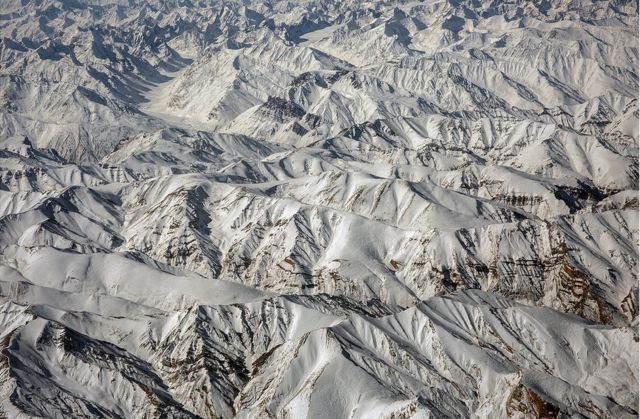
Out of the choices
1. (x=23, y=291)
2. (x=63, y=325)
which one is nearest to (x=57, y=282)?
(x=23, y=291)

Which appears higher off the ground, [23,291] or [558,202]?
[23,291]

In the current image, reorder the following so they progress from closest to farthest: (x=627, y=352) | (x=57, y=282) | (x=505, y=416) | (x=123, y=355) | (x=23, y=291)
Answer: (x=505, y=416) < (x=627, y=352) < (x=123, y=355) < (x=23, y=291) < (x=57, y=282)

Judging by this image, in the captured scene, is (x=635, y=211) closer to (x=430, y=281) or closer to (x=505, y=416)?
(x=430, y=281)

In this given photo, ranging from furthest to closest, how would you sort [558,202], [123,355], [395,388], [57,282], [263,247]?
1. [558,202]
2. [263,247]
3. [57,282]
4. [123,355]
5. [395,388]

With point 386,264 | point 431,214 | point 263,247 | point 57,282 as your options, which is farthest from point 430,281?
point 57,282

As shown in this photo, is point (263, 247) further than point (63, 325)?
Yes

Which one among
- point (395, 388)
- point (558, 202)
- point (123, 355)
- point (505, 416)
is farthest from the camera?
point (558, 202)

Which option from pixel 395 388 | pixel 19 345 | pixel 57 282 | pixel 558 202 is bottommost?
pixel 558 202

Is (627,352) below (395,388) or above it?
below

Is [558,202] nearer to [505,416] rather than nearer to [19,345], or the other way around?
[505,416]
